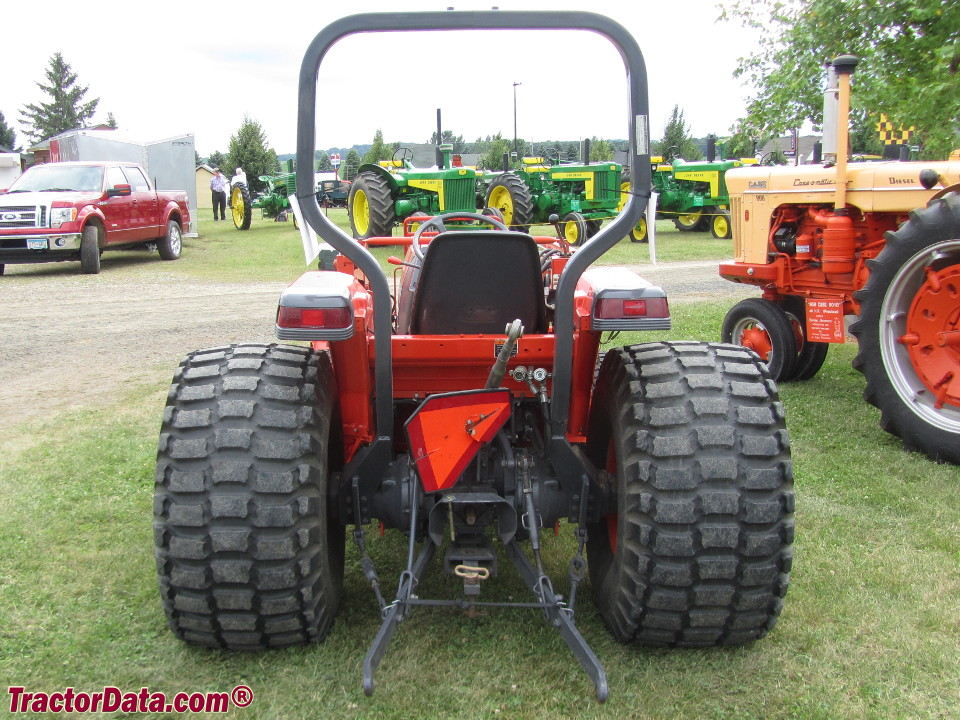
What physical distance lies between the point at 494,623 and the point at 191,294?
10.3 m

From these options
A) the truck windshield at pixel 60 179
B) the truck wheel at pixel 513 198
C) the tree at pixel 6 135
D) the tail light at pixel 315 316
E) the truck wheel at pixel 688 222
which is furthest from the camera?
the tree at pixel 6 135

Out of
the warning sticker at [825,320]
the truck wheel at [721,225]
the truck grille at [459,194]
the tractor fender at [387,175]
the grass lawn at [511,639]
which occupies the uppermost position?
the tractor fender at [387,175]

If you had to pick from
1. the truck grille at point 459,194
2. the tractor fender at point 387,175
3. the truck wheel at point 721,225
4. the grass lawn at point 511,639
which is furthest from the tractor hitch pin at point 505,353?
the truck wheel at point 721,225

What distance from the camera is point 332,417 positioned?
122 inches

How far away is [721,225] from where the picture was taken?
62.8 feet

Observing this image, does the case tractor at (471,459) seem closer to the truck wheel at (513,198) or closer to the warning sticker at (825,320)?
the warning sticker at (825,320)

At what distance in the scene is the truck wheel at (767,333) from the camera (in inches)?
257

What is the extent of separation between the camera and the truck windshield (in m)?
14.1

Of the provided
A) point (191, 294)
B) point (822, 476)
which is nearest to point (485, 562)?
point (822, 476)

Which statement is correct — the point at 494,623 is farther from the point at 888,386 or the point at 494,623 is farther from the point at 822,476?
the point at 888,386

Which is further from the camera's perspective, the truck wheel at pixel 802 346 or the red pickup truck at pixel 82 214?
the red pickup truck at pixel 82 214

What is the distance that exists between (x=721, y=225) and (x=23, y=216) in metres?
13.4

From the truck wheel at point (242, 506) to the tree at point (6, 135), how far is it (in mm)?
58066

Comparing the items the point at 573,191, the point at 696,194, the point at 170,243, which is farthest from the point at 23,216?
→ the point at 696,194
